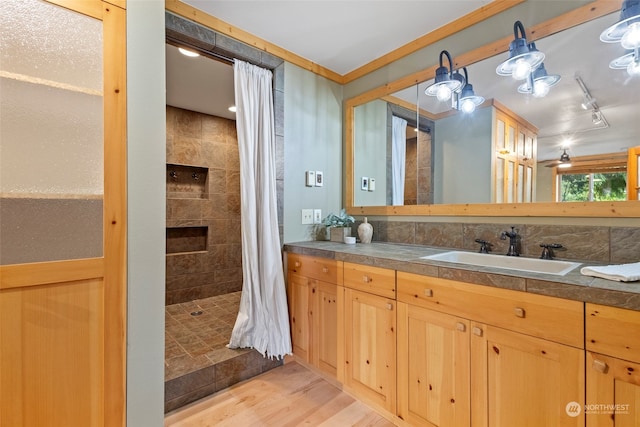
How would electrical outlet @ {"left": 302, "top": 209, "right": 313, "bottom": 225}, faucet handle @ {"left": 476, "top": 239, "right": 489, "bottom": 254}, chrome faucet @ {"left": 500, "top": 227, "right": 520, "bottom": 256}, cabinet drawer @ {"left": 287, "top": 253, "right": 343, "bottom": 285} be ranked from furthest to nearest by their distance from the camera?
electrical outlet @ {"left": 302, "top": 209, "right": 313, "bottom": 225} → cabinet drawer @ {"left": 287, "top": 253, "right": 343, "bottom": 285} → faucet handle @ {"left": 476, "top": 239, "right": 489, "bottom": 254} → chrome faucet @ {"left": 500, "top": 227, "right": 520, "bottom": 256}

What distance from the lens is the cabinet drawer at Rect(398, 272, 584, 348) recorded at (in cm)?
102

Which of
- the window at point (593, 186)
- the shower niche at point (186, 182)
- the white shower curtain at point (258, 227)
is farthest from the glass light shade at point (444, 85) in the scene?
the shower niche at point (186, 182)

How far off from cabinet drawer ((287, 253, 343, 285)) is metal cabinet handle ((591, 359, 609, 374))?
47.0 inches

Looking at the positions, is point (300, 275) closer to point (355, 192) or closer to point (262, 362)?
point (262, 362)

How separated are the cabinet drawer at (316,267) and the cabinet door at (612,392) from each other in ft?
3.93

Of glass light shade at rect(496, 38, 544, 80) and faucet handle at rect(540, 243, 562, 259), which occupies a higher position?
glass light shade at rect(496, 38, 544, 80)

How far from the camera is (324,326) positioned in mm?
1964

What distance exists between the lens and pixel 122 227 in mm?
1123

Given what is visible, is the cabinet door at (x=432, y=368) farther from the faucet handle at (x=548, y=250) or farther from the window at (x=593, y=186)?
the window at (x=593, y=186)

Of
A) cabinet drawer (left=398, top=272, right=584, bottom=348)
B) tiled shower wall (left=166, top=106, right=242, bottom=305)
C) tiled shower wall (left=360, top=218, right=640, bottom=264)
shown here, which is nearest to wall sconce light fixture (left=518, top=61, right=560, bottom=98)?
tiled shower wall (left=360, top=218, right=640, bottom=264)

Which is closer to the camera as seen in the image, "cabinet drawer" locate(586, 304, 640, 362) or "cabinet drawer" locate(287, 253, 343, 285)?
"cabinet drawer" locate(586, 304, 640, 362)

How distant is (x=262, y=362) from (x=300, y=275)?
69 cm

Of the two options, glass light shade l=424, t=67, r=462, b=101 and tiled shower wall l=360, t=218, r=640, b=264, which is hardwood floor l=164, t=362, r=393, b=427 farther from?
glass light shade l=424, t=67, r=462, b=101

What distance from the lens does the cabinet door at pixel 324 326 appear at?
1.89 m
